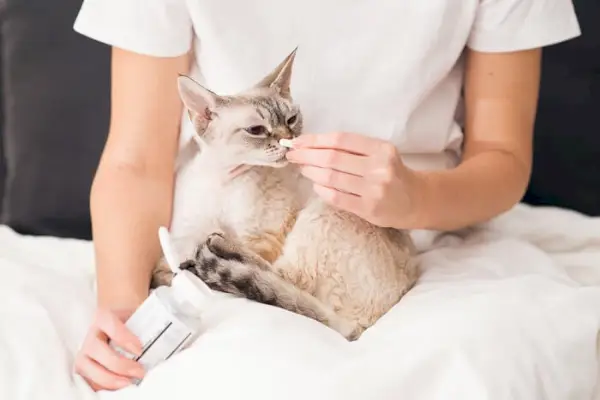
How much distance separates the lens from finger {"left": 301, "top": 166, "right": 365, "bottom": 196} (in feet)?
2.52

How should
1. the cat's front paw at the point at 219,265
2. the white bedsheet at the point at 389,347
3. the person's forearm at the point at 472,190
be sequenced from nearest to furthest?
1. the white bedsheet at the point at 389,347
2. the cat's front paw at the point at 219,265
3. the person's forearm at the point at 472,190

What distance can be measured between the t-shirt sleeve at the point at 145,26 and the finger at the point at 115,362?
14.4 inches

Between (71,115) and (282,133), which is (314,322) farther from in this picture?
(71,115)

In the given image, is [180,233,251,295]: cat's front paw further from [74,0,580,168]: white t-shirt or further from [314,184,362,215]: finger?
[74,0,580,168]: white t-shirt

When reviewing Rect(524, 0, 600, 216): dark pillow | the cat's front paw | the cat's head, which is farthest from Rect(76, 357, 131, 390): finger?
Rect(524, 0, 600, 216): dark pillow

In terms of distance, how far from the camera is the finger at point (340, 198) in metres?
0.78

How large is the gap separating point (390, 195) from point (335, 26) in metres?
0.28

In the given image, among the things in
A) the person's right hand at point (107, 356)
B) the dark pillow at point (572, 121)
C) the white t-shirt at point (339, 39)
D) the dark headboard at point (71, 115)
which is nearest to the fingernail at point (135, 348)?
the person's right hand at point (107, 356)

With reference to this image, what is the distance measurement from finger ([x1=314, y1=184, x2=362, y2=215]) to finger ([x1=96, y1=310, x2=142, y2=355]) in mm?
231

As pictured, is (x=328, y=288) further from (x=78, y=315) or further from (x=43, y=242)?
(x=43, y=242)

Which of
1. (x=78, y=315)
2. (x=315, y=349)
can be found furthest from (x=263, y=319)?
(x=78, y=315)

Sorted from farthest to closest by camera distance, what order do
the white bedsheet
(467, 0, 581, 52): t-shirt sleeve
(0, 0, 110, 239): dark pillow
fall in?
1. (0, 0, 110, 239): dark pillow
2. (467, 0, 581, 52): t-shirt sleeve
3. the white bedsheet

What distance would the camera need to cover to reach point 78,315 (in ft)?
3.08

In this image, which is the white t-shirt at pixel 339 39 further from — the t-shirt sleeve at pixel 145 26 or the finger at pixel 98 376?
the finger at pixel 98 376
